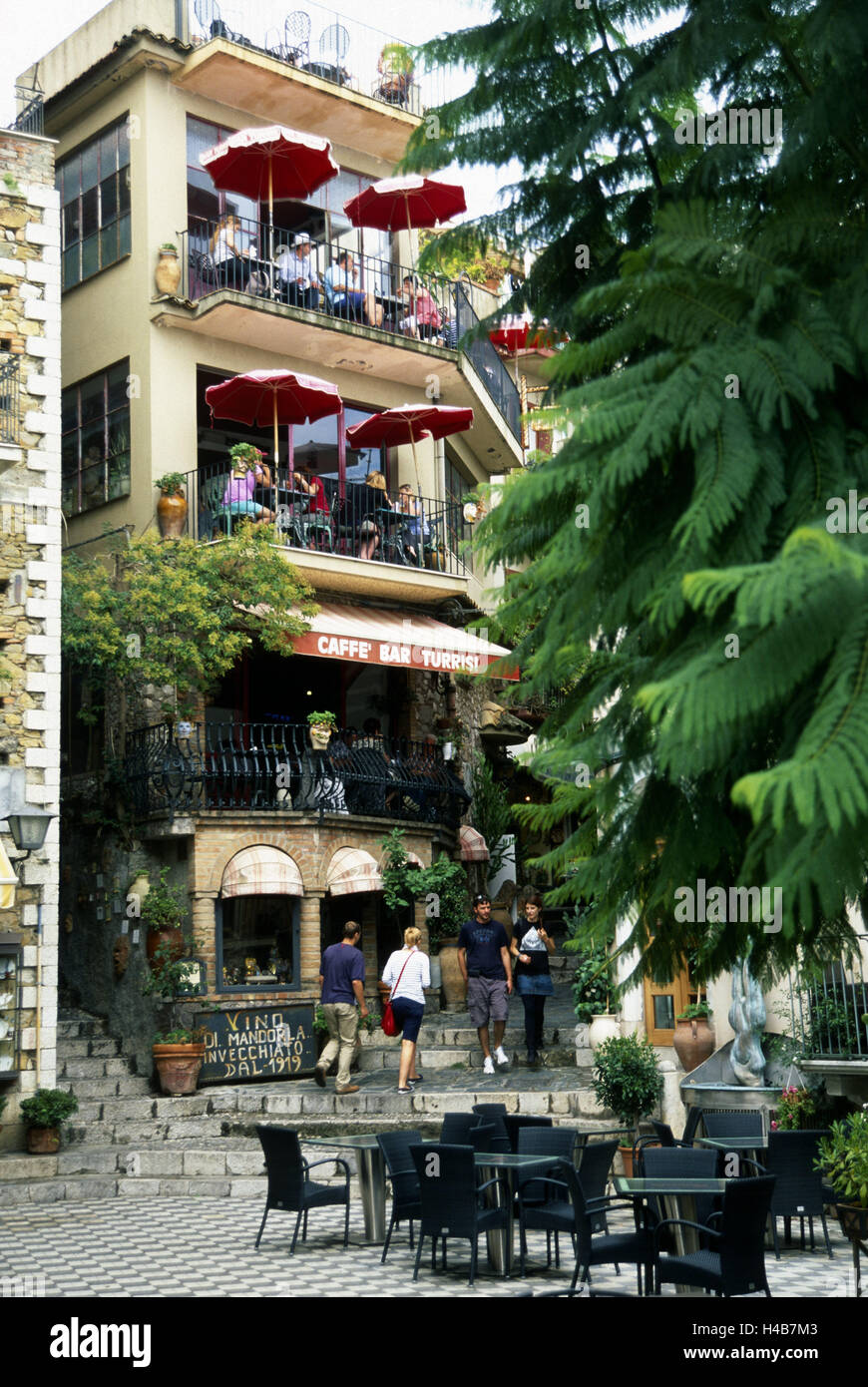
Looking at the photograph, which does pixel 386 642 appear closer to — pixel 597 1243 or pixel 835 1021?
pixel 835 1021

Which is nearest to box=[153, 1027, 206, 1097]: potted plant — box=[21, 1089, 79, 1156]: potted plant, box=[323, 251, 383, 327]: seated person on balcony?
box=[21, 1089, 79, 1156]: potted plant

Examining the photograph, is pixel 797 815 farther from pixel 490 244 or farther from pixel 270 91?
pixel 270 91

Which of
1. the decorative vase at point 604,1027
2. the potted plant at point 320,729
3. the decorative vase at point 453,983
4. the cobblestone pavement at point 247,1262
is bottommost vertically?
the cobblestone pavement at point 247,1262

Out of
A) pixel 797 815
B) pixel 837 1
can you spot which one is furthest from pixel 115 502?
pixel 797 815

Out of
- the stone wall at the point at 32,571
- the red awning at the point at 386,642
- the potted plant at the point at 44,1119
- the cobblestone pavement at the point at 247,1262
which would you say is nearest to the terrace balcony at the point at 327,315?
the red awning at the point at 386,642

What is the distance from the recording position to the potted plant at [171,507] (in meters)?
23.8

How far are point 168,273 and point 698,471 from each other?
21.8 m

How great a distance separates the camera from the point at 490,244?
6.89 m

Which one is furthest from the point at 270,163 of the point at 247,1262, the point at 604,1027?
the point at 247,1262

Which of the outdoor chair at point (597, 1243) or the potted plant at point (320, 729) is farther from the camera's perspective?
the potted plant at point (320, 729)

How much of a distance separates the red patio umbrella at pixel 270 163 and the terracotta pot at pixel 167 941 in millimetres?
10879

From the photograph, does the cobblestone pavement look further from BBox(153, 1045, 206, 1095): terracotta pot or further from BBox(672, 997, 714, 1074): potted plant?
BBox(153, 1045, 206, 1095): terracotta pot

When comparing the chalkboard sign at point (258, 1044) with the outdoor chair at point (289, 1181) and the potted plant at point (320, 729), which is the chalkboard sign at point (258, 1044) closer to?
the potted plant at point (320, 729)

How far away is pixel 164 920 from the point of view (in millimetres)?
21391
